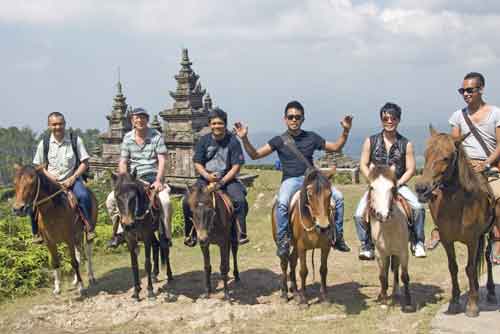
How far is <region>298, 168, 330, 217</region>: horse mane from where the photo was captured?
21.8 ft

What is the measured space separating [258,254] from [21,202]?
609cm

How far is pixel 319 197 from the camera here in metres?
6.56

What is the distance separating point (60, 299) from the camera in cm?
862

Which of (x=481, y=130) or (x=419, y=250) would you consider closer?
(x=481, y=130)

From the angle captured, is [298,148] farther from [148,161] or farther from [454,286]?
[454,286]

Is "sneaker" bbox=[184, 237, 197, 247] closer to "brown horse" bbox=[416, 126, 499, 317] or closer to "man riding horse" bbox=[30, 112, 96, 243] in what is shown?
"man riding horse" bbox=[30, 112, 96, 243]

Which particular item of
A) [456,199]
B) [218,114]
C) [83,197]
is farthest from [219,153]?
[456,199]

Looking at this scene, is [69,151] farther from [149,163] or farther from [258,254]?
[258,254]

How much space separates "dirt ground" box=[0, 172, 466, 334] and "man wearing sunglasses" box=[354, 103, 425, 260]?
1023mm

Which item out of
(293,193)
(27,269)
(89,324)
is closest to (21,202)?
(89,324)

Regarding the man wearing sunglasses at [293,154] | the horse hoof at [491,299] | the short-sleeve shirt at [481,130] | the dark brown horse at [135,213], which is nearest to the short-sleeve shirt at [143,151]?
the dark brown horse at [135,213]

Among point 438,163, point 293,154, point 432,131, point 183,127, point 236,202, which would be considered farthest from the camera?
point 183,127

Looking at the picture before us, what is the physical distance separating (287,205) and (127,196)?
8.18 feet

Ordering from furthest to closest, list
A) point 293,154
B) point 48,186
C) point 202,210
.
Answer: point 48,186, point 293,154, point 202,210
